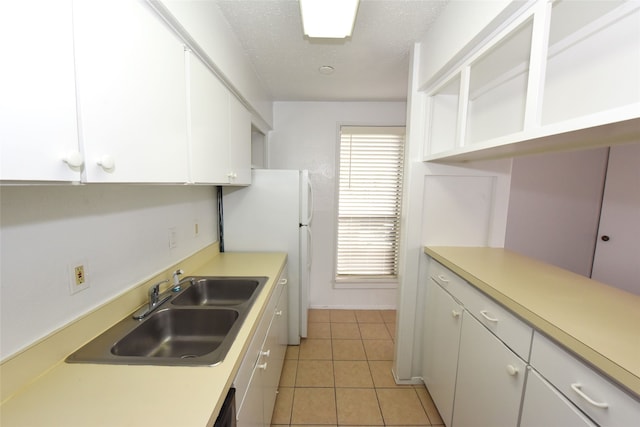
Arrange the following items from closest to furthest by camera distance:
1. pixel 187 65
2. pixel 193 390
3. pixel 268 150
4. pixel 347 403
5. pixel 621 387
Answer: pixel 621 387 → pixel 193 390 → pixel 187 65 → pixel 347 403 → pixel 268 150

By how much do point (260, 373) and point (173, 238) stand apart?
0.93 m

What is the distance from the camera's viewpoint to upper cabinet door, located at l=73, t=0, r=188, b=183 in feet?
2.13

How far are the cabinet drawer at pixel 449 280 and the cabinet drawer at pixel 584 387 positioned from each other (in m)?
0.50

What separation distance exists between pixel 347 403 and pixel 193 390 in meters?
1.46

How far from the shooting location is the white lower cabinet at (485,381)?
3.40 ft

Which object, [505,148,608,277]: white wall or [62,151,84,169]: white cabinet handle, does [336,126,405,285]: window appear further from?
[62,151,84,169]: white cabinet handle

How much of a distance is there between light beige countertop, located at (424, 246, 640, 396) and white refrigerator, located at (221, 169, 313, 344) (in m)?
1.26

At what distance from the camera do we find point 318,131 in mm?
3043

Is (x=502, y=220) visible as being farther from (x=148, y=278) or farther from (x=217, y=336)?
(x=148, y=278)

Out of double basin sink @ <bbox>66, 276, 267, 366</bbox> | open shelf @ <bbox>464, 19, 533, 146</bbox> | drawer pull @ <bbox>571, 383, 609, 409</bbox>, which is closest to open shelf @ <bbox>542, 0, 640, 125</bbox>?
open shelf @ <bbox>464, 19, 533, 146</bbox>

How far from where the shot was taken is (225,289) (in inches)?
67.3

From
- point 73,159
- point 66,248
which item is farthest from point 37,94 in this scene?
point 66,248

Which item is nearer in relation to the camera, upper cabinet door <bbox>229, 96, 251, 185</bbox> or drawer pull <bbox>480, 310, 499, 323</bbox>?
drawer pull <bbox>480, 310, 499, 323</bbox>

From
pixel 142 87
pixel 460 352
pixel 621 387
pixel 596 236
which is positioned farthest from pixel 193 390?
pixel 596 236
